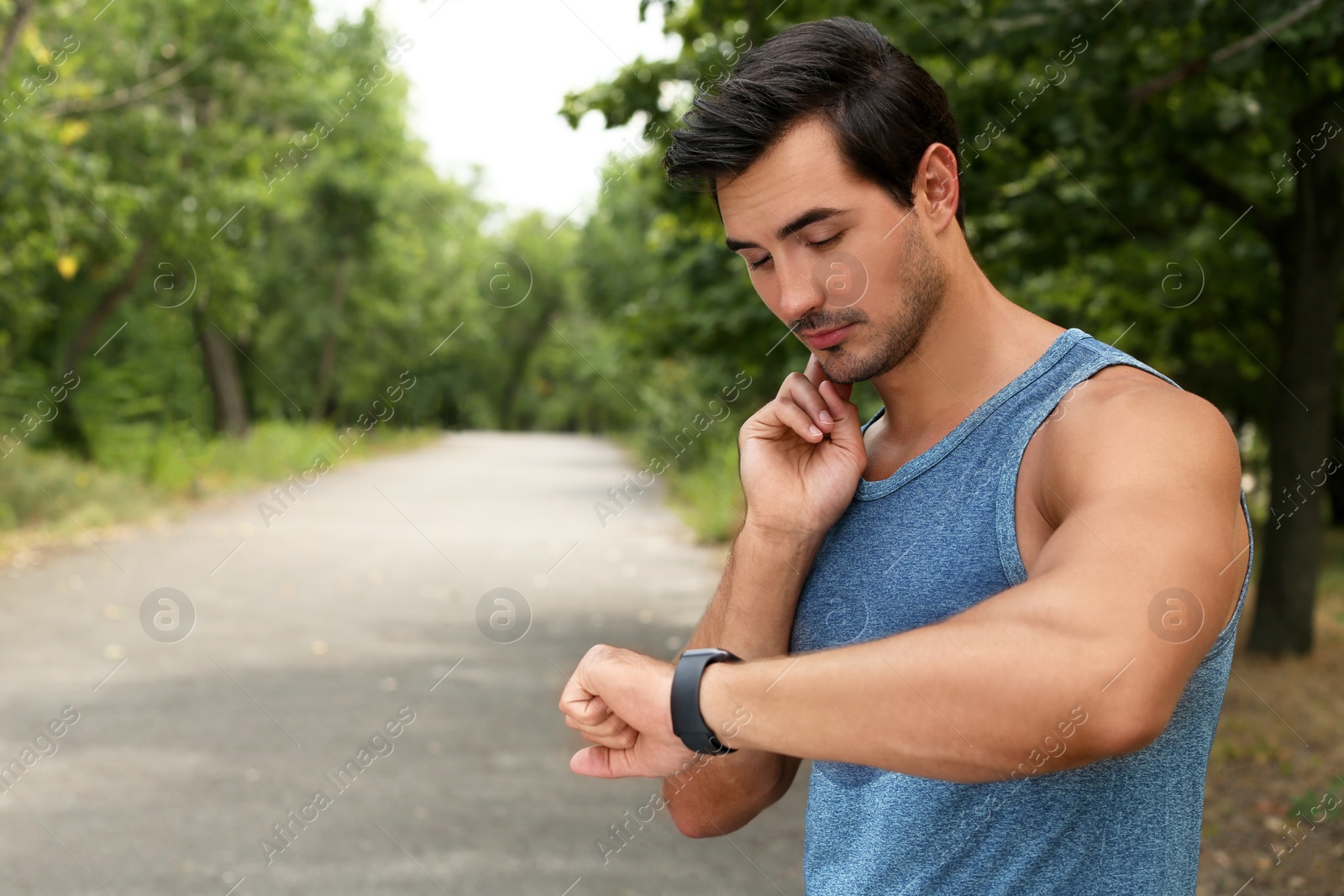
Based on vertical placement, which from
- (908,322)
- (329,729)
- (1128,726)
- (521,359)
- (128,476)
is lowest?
(521,359)

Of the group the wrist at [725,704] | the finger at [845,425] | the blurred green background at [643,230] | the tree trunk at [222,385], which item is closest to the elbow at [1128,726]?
the wrist at [725,704]

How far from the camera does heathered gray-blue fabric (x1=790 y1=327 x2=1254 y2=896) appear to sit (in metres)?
1.35

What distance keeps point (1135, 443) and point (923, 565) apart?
34cm

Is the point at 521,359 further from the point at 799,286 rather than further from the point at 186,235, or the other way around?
the point at 799,286

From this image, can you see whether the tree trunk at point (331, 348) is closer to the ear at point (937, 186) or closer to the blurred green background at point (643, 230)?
the blurred green background at point (643, 230)

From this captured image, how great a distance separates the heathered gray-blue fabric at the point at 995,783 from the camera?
1.35 metres

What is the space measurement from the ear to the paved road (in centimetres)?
368

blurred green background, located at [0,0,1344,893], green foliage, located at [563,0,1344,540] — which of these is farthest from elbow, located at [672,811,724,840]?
green foliage, located at [563,0,1344,540]

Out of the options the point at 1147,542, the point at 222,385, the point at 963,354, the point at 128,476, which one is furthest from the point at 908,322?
the point at 222,385

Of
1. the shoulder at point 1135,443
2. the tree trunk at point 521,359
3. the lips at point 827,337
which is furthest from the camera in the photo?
the tree trunk at point 521,359

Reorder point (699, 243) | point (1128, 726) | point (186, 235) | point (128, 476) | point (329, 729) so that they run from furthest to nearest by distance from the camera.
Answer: point (186, 235)
point (128, 476)
point (699, 243)
point (329, 729)
point (1128, 726)

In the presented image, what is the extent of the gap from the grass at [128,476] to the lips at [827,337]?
40.4 feet

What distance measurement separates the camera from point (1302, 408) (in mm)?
7953

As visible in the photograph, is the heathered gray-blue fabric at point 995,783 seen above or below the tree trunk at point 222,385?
above
